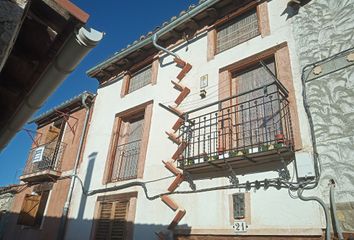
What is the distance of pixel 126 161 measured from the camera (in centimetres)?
936

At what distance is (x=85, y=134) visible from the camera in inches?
442

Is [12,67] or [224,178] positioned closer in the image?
[12,67]

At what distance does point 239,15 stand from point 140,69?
3990mm

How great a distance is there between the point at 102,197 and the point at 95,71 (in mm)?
5208

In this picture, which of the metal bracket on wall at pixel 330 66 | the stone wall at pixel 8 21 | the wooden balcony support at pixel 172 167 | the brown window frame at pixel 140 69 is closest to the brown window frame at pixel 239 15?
the metal bracket on wall at pixel 330 66

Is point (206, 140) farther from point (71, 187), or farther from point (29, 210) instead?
point (29, 210)

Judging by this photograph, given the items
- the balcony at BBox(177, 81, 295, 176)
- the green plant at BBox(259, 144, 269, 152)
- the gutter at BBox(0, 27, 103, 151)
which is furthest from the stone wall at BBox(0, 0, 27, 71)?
the green plant at BBox(259, 144, 269, 152)

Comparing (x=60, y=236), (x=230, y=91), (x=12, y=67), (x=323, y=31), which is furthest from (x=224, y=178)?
(x=60, y=236)

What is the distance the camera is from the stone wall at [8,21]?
209 centimetres

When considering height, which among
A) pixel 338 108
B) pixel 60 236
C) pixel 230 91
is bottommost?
pixel 60 236

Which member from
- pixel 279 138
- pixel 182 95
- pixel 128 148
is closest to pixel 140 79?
pixel 128 148

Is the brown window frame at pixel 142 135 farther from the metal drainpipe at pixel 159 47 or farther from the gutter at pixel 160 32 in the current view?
the gutter at pixel 160 32

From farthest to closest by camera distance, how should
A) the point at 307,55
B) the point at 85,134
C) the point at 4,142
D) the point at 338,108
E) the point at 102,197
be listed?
the point at 85,134 → the point at 102,197 → the point at 307,55 → the point at 338,108 → the point at 4,142

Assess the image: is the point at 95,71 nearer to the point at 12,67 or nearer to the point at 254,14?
the point at 254,14
